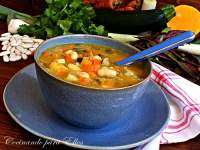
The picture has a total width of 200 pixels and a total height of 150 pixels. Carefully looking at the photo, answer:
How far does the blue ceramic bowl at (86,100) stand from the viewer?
742 millimetres

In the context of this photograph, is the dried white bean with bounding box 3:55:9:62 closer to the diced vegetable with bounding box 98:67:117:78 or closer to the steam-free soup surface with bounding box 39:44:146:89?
the steam-free soup surface with bounding box 39:44:146:89

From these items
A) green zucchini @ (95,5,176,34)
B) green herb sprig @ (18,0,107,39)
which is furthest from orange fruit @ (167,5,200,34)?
green herb sprig @ (18,0,107,39)

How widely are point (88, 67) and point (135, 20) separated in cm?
60

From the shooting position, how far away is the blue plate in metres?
0.77

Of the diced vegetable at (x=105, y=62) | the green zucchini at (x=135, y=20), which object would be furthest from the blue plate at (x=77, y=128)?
the green zucchini at (x=135, y=20)

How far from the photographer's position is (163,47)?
85cm

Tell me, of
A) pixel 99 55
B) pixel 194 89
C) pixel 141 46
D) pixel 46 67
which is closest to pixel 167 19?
pixel 141 46

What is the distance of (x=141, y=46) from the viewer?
121 centimetres

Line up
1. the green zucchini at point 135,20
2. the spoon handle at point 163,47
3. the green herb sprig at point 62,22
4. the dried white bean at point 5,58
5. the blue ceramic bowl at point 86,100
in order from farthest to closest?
1. the green zucchini at point 135,20
2. the green herb sprig at point 62,22
3. the dried white bean at point 5,58
4. the spoon handle at point 163,47
5. the blue ceramic bowl at point 86,100

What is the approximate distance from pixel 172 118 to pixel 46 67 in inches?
13.7

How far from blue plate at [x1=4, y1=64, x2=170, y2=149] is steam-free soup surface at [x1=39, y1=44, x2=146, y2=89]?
3.8 inches

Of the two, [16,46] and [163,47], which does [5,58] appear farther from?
[163,47]

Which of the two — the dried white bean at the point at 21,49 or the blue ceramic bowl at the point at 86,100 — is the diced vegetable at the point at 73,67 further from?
the dried white bean at the point at 21,49

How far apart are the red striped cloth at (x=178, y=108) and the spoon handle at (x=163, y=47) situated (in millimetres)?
182
